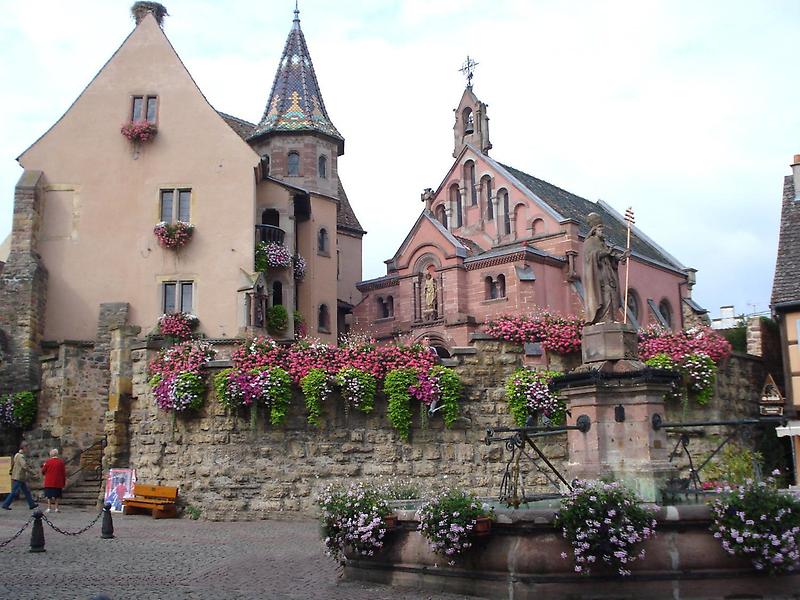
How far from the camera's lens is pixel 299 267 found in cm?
3444

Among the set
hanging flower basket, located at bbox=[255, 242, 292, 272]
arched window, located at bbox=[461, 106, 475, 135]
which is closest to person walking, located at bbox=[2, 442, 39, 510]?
hanging flower basket, located at bbox=[255, 242, 292, 272]

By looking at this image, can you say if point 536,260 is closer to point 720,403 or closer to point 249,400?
point 720,403

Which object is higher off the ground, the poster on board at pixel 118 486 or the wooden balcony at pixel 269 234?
the wooden balcony at pixel 269 234

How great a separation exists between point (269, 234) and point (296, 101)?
7.97 metres

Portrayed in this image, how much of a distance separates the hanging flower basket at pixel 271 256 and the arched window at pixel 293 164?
16.3ft

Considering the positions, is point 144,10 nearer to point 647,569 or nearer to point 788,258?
point 788,258

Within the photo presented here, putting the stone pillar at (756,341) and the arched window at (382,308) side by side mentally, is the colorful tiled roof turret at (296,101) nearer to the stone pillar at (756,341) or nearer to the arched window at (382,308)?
the arched window at (382,308)

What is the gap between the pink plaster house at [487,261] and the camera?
38.9m

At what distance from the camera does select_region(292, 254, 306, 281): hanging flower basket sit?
112 ft

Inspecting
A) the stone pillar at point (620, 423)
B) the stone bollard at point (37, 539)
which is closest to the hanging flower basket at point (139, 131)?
the stone bollard at point (37, 539)

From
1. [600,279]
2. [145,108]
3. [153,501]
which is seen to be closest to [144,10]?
[145,108]

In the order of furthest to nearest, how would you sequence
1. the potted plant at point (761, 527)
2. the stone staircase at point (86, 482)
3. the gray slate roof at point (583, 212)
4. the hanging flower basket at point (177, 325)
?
the gray slate roof at point (583, 212)
the hanging flower basket at point (177, 325)
the stone staircase at point (86, 482)
the potted plant at point (761, 527)

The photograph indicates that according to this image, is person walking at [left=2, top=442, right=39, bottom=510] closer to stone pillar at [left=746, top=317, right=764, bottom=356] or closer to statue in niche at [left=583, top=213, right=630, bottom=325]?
statue in niche at [left=583, top=213, right=630, bottom=325]

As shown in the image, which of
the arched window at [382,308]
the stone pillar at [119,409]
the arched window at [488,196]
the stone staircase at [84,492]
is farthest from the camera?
the arched window at [488,196]
